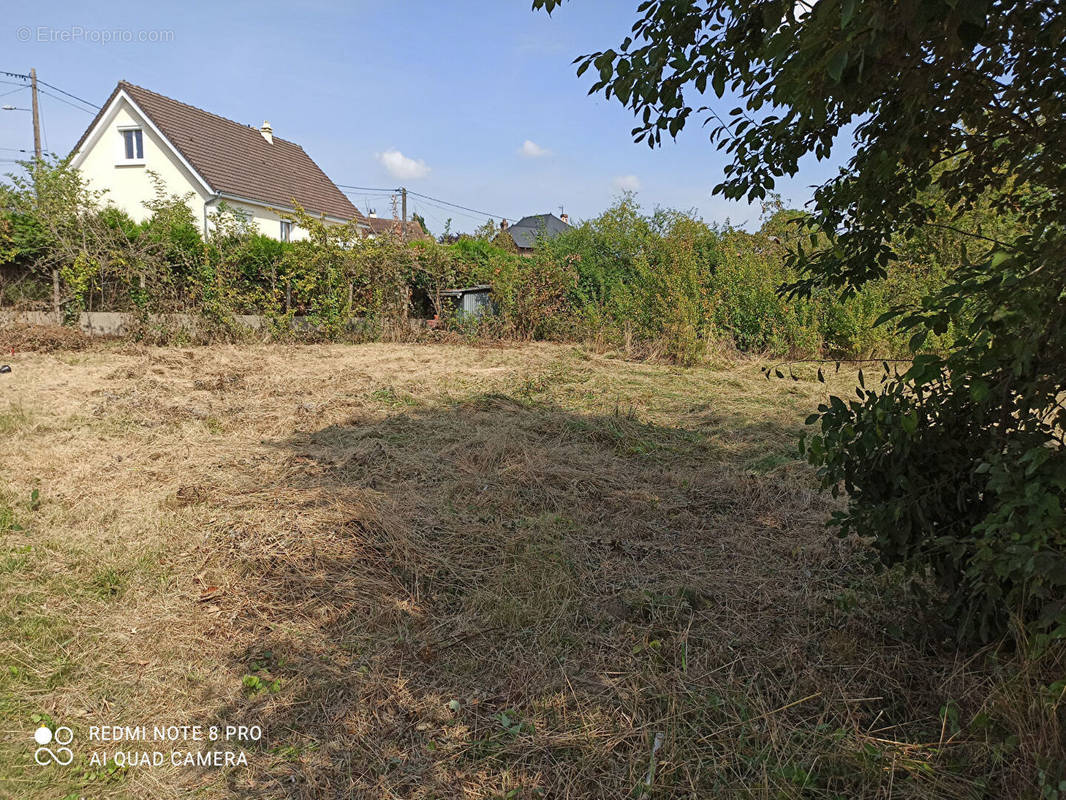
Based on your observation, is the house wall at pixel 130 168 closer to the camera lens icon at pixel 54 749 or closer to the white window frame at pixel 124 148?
the white window frame at pixel 124 148

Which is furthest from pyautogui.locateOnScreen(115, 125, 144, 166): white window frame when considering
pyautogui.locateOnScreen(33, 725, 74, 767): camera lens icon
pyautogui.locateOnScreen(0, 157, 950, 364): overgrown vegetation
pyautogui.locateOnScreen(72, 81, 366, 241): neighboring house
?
pyautogui.locateOnScreen(33, 725, 74, 767): camera lens icon

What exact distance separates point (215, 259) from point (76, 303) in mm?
2325

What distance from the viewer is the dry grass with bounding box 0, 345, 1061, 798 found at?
2.02m

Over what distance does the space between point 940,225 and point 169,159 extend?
80.0 ft

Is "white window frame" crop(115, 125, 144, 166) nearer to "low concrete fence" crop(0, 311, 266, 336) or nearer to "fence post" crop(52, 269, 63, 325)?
"fence post" crop(52, 269, 63, 325)

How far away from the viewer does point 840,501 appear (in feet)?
13.9

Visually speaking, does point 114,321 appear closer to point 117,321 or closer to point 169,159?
point 117,321

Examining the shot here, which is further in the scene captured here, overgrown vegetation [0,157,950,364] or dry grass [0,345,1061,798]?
overgrown vegetation [0,157,950,364]

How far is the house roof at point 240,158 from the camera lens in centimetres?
2106

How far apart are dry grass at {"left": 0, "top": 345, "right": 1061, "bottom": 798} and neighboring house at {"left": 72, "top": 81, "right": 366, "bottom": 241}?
17470 mm

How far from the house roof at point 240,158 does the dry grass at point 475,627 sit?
1620 cm

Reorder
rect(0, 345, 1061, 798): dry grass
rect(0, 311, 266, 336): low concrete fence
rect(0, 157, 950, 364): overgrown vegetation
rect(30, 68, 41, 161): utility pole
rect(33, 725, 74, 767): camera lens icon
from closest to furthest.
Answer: rect(0, 345, 1061, 798): dry grass, rect(33, 725, 74, 767): camera lens icon, rect(0, 157, 950, 364): overgrown vegetation, rect(0, 311, 266, 336): low concrete fence, rect(30, 68, 41, 161): utility pole

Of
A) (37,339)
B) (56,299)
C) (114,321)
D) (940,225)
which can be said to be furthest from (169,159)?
(940,225)

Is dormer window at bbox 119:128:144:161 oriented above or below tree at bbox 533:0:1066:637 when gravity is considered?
above
